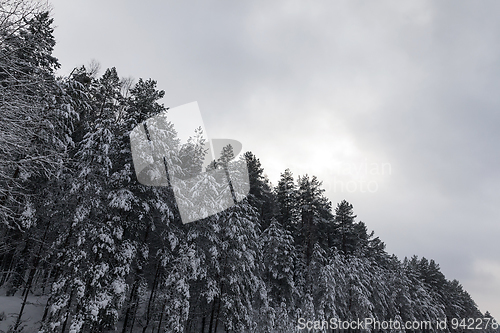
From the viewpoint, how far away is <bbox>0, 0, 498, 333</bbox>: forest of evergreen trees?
7.66 metres

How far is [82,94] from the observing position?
1390 centimetres

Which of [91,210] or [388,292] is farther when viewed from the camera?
[388,292]

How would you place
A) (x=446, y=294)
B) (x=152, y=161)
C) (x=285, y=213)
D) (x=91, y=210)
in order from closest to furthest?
(x=91, y=210)
(x=152, y=161)
(x=285, y=213)
(x=446, y=294)

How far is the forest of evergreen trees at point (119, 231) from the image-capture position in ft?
25.1

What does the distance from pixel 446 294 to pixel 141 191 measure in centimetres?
6489

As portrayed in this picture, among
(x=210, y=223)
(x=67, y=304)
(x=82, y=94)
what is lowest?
(x=67, y=304)

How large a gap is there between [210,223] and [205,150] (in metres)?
6.83

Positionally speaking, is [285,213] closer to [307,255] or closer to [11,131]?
[307,255]

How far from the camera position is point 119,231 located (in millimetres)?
A: 13688

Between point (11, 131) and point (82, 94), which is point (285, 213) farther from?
point (11, 131)

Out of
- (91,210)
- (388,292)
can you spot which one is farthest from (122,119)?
(388,292)

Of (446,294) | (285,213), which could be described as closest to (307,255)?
(285,213)

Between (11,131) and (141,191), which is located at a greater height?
(141,191)

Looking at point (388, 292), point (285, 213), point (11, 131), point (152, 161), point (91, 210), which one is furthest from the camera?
point (388, 292)
